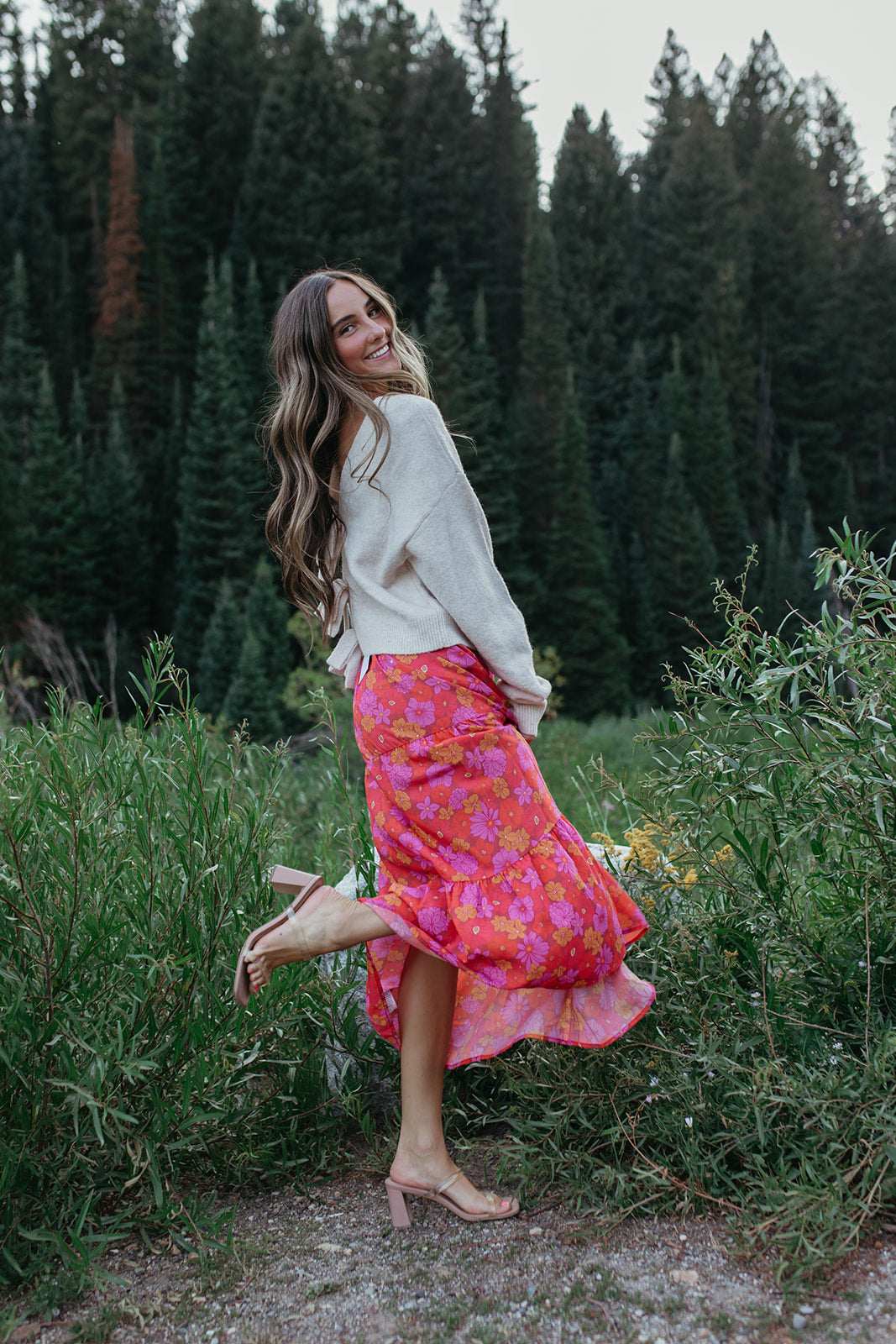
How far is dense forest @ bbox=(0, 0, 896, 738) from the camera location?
2339 centimetres

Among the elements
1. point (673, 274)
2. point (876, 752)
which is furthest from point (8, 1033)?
point (673, 274)

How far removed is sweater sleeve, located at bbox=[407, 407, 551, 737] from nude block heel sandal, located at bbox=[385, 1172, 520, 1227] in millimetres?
892

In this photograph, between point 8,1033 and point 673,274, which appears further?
point 673,274

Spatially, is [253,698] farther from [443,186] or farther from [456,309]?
[443,186]

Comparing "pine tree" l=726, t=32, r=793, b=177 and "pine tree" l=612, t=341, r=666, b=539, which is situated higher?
"pine tree" l=726, t=32, r=793, b=177

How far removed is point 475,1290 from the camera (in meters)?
1.74

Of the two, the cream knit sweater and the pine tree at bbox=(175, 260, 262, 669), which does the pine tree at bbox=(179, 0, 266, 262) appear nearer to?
the pine tree at bbox=(175, 260, 262, 669)

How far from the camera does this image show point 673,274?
31.5 metres

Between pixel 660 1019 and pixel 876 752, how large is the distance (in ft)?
2.17

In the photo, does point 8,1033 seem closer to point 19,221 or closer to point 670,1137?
point 670,1137

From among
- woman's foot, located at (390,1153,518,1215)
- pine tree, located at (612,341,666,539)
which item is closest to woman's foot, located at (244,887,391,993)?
woman's foot, located at (390,1153,518,1215)

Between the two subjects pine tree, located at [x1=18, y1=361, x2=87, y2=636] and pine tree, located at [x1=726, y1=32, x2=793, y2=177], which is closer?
pine tree, located at [x1=18, y1=361, x2=87, y2=636]

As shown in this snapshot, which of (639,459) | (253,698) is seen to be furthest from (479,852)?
(639,459)

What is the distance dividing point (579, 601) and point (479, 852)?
22.2 meters
